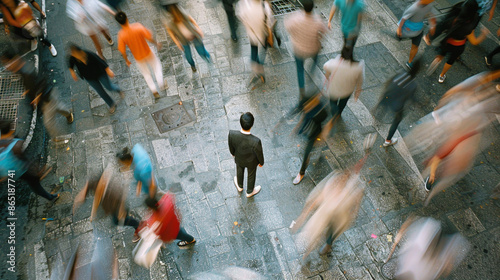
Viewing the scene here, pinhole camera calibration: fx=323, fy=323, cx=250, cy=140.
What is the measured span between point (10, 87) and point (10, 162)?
12.1 feet

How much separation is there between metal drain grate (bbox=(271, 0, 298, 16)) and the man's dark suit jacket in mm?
5138

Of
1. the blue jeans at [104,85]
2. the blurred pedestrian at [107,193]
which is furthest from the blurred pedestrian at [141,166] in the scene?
→ the blue jeans at [104,85]

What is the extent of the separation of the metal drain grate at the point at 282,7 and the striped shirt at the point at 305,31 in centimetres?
312

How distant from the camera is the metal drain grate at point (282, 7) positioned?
8.40m

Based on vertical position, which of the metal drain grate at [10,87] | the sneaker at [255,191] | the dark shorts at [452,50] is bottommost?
the sneaker at [255,191]

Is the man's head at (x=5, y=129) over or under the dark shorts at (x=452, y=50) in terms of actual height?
over

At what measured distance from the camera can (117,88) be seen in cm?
656

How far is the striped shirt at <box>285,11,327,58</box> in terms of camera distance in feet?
17.3

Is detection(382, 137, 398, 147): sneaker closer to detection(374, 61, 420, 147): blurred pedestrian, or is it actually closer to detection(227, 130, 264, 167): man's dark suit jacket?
detection(374, 61, 420, 147): blurred pedestrian

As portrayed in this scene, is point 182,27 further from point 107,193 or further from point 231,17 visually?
point 107,193

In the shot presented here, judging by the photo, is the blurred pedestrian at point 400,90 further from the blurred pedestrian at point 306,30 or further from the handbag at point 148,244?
the handbag at point 148,244

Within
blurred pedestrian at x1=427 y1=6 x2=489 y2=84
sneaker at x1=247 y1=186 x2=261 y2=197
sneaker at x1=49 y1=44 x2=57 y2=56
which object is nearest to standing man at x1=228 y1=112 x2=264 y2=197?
sneaker at x1=247 y1=186 x2=261 y2=197

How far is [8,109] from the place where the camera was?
22.5 feet

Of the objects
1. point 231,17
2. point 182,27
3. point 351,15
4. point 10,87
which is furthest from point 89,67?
point 351,15
